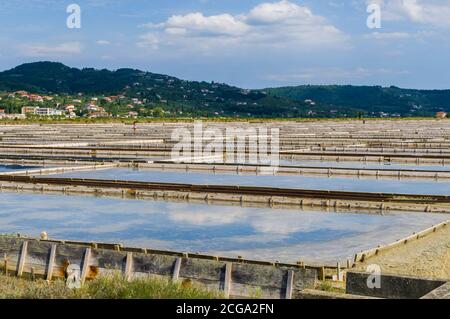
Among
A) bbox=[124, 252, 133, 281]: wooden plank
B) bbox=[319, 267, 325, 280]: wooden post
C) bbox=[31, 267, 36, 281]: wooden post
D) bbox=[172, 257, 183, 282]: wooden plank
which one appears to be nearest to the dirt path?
bbox=[319, 267, 325, 280]: wooden post

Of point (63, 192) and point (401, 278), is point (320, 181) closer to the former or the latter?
point (63, 192)

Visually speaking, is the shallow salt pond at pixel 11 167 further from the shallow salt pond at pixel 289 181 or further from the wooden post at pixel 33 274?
the wooden post at pixel 33 274

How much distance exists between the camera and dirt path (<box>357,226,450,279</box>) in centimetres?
1098

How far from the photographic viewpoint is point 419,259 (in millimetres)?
11797

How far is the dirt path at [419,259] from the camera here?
10977 mm

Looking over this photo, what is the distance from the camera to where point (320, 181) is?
78.3 ft

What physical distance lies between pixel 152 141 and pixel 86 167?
16.9m

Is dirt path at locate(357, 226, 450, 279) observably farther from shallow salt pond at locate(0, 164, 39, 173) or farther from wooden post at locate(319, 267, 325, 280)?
shallow salt pond at locate(0, 164, 39, 173)

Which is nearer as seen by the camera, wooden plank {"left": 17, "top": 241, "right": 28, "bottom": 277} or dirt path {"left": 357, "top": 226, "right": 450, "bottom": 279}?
wooden plank {"left": 17, "top": 241, "right": 28, "bottom": 277}

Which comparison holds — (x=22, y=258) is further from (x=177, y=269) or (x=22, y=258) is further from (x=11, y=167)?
(x=11, y=167)

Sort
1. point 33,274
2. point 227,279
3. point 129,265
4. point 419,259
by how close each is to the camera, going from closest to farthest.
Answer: point 227,279
point 129,265
point 33,274
point 419,259

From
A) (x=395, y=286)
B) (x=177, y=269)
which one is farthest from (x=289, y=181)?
(x=395, y=286)
